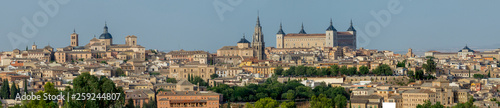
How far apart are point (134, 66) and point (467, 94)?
908 inches

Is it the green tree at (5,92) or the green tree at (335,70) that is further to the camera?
the green tree at (335,70)

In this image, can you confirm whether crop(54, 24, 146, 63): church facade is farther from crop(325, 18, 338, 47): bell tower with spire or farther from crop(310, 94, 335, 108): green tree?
crop(310, 94, 335, 108): green tree

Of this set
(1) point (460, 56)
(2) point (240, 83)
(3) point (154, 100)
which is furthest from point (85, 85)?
(1) point (460, 56)

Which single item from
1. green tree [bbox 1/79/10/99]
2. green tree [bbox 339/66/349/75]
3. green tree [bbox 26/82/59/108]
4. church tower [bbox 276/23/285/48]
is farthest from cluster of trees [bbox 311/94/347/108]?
church tower [bbox 276/23/285/48]

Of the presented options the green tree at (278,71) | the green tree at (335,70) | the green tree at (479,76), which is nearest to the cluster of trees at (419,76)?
the green tree at (335,70)

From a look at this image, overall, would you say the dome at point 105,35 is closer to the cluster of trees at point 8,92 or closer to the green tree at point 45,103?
the cluster of trees at point 8,92

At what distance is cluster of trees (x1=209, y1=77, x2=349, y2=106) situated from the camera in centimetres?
5081

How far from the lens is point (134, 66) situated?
2621 inches

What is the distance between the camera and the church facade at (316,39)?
9750 cm

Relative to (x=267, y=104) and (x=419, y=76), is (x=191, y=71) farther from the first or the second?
(x=267, y=104)

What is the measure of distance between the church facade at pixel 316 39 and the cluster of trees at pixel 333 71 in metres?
32.8

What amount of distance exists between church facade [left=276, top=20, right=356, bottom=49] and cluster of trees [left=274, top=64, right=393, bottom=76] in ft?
108

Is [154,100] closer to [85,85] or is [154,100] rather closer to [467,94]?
[85,85]

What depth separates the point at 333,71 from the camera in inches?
2479
